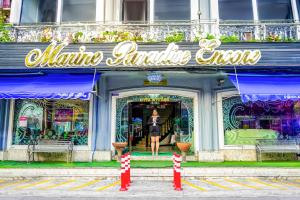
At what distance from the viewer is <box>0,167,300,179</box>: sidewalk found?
859cm

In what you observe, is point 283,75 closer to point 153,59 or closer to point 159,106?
point 153,59

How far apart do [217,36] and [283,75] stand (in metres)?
2.93

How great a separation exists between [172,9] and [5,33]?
7.15m

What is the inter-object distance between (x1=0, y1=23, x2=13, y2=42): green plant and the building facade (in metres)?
0.04

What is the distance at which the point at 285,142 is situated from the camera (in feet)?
35.8

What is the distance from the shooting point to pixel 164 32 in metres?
10.7

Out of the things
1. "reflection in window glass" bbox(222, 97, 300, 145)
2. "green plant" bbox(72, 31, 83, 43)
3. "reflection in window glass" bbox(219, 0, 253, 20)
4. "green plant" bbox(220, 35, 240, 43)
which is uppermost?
"reflection in window glass" bbox(219, 0, 253, 20)

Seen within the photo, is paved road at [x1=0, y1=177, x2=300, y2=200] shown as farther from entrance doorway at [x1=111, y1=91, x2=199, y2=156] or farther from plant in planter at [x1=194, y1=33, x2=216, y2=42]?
plant in planter at [x1=194, y1=33, x2=216, y2=42]

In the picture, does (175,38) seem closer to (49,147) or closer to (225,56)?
(225,56)

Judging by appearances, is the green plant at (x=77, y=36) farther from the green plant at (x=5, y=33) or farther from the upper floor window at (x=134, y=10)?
the upper floor window at (x=134, y=10)

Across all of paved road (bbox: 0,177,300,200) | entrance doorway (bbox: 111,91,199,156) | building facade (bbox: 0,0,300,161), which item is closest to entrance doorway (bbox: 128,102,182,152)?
building facade (bbox: 0,0,300,161)

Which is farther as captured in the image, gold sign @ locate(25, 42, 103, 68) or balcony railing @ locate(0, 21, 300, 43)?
balcony railing @ locate(0, 21, 300, 43)

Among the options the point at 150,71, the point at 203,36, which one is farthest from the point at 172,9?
the point at 150,71

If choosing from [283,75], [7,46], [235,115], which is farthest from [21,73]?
[283,75]
